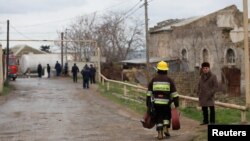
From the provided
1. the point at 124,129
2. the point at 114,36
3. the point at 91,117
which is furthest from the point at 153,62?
the point at 124,129

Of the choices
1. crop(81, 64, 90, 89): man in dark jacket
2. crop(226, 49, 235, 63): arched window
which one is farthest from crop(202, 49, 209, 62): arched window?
crop(81, 64, 90, 89): man in dark jacket

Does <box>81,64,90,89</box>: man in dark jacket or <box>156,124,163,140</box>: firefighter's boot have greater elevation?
<box>81,64,90,89</box>: man in dark jacket

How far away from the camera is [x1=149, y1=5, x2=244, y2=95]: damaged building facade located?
39875 millimetres

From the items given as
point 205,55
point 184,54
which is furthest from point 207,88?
point 184,54

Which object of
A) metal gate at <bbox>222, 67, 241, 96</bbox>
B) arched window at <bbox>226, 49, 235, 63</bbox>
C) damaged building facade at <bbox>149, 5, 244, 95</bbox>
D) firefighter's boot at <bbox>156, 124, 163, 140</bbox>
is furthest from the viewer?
arched window at <bbox>226, 49, 235, 63</bbox>

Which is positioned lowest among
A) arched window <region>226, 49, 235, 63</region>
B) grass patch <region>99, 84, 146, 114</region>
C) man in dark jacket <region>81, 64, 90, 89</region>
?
grass patch <region>99, 84, 146, 114</region>

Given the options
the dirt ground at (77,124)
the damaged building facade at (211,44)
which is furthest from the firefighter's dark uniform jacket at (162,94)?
the damaged building facade at (211,44)

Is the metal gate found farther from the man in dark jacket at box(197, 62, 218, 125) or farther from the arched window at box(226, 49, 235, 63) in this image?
the man in dark jacket at box(197, 62, 218, 125)

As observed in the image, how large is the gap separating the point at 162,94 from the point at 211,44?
3302 centimetres

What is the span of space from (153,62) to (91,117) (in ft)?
113

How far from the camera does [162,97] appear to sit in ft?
38.8

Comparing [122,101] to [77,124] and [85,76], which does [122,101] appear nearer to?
[77,124]

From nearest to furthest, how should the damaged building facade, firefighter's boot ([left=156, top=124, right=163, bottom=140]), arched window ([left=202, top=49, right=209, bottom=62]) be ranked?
firefighter's boot ([left=156, top=124, right=163, bottom=140])
the damaged building facade
arched window ([left=202, top=49, right=209, bottom=62])

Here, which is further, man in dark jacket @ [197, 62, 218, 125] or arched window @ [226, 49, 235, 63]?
arched window @ [226, 49, 235, 63]
